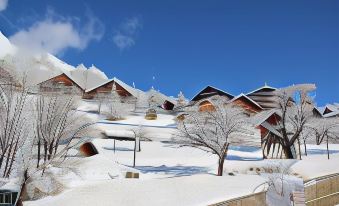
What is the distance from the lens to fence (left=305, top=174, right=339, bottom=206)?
2184cm

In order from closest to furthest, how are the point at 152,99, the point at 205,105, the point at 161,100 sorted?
the point at 205,105 < the point at 152,99 < the point at 161,100

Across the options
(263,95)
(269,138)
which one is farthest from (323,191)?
(263,95)

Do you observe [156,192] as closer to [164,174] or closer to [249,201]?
[249,201]

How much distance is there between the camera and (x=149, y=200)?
18.8 meters

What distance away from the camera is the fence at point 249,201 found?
696 inches

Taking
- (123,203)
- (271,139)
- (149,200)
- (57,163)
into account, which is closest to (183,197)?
(149,200)

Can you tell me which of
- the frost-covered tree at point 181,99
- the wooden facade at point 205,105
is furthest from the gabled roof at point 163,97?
the wooden facade at point 205,105

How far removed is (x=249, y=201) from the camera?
18891 mm

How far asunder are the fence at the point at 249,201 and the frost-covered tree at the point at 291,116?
39.2 feet

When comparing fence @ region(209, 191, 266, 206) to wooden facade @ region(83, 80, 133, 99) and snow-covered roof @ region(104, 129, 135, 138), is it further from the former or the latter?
wooden facade @ region(83, 80, 133, 99)

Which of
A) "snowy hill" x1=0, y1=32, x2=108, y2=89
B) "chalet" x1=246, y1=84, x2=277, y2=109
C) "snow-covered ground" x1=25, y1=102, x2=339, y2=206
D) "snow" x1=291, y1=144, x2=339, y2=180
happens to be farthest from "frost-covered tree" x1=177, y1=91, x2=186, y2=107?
"snow" x1=291, y1=144, x2=339, y2=180

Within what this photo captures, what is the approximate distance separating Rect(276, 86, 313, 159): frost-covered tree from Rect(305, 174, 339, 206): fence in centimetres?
787

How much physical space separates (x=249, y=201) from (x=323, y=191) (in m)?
6.12

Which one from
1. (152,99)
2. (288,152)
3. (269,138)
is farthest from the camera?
(152,99)
